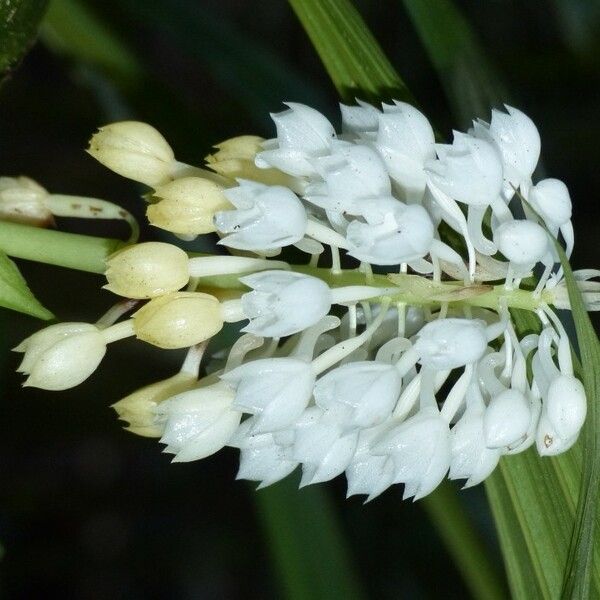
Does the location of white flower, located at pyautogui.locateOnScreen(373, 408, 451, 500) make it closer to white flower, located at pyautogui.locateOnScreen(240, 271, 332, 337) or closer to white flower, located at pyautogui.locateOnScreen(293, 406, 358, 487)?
white flower, located at pyautogui.locateOnScreen(293, 406, 358, 487)

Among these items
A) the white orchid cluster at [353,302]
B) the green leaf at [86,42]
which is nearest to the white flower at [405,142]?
the white orchid cluster at [353,302]

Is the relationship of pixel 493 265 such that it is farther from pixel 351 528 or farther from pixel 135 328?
pixel 351 528

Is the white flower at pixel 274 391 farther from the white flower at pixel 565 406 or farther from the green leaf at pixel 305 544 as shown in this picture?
the green leaf at pixel 305 544

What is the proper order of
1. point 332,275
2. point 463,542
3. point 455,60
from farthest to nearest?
point 463,542
point 455,60
point 332,275

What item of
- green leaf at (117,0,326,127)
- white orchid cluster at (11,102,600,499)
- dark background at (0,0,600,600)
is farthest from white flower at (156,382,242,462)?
dark background at (0,0,600,600)

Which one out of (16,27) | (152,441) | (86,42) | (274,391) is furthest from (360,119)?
(152,441)

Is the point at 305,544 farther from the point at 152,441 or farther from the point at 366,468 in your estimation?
the point at 152,441
